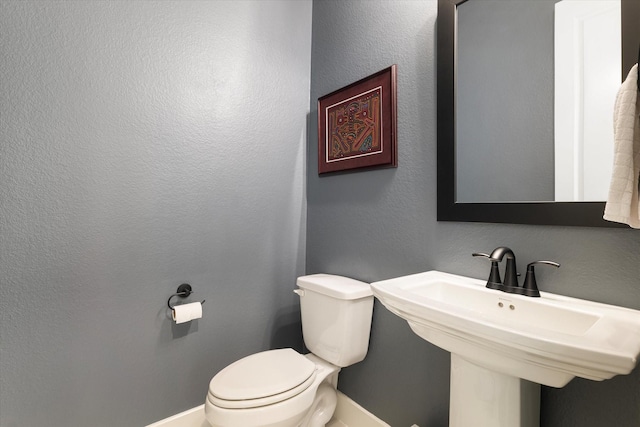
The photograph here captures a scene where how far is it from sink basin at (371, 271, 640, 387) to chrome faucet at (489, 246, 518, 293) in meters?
0.04

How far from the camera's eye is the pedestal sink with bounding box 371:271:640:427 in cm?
60

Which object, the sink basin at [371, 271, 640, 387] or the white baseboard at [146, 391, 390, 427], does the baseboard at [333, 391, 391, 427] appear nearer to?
the white baseboard at [146, 391, 390, 427]

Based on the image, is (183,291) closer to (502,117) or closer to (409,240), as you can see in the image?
(409,240)

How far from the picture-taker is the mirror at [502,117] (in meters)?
0.97

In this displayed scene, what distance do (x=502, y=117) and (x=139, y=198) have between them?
155 centimetres

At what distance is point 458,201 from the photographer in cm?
119

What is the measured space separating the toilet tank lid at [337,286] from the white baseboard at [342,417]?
0.62 m

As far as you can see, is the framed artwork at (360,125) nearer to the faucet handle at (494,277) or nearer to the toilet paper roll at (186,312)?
the faucet handle at (494,277)

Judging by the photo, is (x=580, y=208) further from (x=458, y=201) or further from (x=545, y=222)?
(x=458, y=201)

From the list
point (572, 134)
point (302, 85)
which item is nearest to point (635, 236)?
point (572, 134)

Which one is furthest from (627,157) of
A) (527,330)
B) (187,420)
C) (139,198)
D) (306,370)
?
(187,420)

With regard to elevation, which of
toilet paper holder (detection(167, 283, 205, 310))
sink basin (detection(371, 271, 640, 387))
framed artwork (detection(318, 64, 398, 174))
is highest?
framed artwork (detection(318, 64, 398, 174))

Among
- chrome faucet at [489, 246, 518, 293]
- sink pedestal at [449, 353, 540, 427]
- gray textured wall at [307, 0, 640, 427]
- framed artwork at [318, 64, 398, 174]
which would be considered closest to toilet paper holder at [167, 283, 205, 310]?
gray textured wall at [307, 0, 640, 427]

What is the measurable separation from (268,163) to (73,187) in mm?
899
